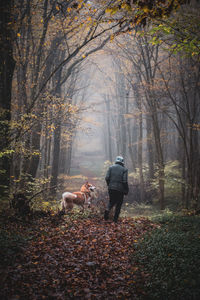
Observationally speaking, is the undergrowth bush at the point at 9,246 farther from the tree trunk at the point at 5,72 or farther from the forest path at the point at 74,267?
the tree trunk at the point at 5,72

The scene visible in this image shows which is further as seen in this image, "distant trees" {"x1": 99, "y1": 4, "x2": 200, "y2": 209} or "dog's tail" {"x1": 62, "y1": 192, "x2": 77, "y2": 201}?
"dog's tail" {"x1": 62, "y1": 192, "x2": 77, "y2": 201}

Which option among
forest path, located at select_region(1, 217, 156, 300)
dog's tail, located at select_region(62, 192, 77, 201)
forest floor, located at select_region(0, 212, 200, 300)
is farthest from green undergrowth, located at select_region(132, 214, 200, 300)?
dog's tail, located at select_region(62, 192, 77, 201)

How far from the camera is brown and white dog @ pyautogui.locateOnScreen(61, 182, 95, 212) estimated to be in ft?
24.4

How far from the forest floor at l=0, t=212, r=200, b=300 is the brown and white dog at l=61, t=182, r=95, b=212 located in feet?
5.32

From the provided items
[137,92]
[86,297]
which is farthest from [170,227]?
[137,92]

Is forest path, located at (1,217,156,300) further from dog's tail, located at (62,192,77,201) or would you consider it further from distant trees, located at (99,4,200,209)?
distant trees, located at (99,4,200,209)

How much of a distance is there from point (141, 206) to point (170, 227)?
6051 mm

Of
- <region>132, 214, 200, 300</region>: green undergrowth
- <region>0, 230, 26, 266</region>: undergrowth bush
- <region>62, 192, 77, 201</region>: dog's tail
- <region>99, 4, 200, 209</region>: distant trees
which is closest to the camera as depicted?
<region>132, 214, 200, 300</region>: green undergrowth

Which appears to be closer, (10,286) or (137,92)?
(10,286)

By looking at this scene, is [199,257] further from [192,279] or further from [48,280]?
[48,280]

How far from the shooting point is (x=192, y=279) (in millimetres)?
3088

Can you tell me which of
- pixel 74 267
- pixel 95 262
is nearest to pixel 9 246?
pixel 74 267

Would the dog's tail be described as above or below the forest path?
→ above

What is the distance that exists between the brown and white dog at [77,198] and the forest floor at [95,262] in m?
1.62
